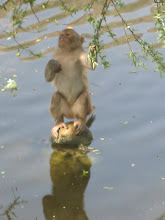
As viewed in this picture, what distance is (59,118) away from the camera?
25.8 ft

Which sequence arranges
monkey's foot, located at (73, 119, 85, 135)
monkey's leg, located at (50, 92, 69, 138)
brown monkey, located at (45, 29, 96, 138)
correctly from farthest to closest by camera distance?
monkey's leg, located at (50, 92, 69, 138), monkey's foot, located at (73, 119, 85, 135), brown monkey, located at (45, 29, 96, 138)

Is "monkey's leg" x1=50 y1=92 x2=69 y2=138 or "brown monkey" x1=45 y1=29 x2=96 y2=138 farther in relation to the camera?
"monkey's leg" x1=50 y1=92 x2=69 y2=138

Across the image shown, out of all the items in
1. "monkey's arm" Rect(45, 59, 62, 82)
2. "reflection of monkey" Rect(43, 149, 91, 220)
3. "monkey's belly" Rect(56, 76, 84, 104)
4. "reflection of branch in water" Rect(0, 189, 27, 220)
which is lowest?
"reflection of monkey" Rect(43, 149, 91, 220)

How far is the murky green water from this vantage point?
20.0 ft

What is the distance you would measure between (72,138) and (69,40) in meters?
1.58

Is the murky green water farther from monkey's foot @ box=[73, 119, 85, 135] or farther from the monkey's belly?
the monkey's belly

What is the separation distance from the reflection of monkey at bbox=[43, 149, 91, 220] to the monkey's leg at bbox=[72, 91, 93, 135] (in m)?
0.41

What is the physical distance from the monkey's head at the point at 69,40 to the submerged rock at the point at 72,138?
134cm

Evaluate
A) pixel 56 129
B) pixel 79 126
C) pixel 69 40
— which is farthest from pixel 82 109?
pixel 69 40

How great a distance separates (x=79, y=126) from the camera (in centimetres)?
761

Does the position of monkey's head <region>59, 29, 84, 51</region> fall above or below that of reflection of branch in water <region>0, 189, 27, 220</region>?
above

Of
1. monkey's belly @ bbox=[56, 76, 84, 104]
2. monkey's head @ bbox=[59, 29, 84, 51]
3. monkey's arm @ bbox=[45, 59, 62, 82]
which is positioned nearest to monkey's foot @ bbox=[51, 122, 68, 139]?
monkey's belly @ bbox=[56, 76, 84, 104]

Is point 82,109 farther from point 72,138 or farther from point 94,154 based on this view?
point 94,154

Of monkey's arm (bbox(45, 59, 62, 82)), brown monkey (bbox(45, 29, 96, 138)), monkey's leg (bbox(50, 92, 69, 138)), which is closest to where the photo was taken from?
monkey's arm (bbox(45, 59, 62, 82))
